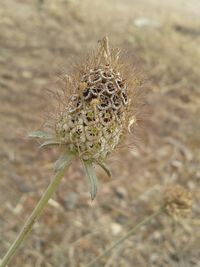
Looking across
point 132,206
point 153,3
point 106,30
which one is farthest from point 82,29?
point 132,206

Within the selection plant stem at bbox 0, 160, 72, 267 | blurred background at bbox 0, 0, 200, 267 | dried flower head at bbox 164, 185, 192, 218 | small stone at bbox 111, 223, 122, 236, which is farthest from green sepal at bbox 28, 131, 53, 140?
small stone at bbox 111, 223, 122, 236

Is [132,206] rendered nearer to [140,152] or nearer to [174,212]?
[140,152]

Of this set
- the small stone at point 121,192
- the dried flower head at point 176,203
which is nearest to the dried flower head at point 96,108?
the dried flower head at point 176,203

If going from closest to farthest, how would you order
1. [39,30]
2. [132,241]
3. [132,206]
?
[132,241] → [132,206] → [39,30]

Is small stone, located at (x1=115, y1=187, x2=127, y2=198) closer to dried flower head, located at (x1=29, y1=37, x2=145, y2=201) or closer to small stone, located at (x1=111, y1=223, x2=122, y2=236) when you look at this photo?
small stone, located at (x1=111, y1=223, x2=122, y2=236)

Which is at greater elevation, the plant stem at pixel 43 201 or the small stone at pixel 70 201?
the plant stem at pixel 43 201

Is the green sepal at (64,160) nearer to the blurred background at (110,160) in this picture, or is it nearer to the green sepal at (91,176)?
the green sepal at (91,176)

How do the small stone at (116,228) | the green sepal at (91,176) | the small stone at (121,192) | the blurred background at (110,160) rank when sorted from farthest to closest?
1. the small stone at (121,192)
2. the small stone at (116,228)
3. the blurred background at (110,160)
4. the green sepal at (91,176)

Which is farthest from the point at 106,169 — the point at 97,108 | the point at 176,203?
the point at 176,203
